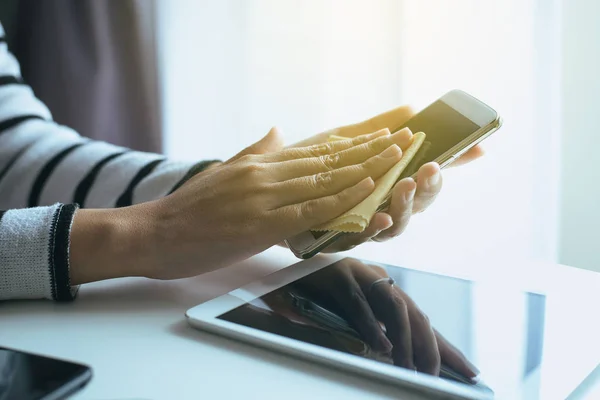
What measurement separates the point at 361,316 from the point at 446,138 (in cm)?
17

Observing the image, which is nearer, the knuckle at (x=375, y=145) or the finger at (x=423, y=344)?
the finger at (x=423, y=344)

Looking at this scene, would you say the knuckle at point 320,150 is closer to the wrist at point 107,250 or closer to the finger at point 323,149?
the finger at point 323,149

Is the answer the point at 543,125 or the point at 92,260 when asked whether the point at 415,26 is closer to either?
the point at 543,125

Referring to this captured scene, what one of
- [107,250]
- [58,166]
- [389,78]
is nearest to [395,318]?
[107,250]

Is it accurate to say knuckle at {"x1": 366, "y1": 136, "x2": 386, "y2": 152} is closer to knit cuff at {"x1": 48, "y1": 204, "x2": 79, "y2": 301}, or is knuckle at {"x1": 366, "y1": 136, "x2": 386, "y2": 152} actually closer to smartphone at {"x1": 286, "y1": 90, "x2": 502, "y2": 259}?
smartphone at {"x1": 286, "y1": 90, "x2": 502, "y2": 259}

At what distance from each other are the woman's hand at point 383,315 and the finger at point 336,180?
0.20 ft

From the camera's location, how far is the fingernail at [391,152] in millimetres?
471

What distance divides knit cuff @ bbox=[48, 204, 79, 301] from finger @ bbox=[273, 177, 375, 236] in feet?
0.49

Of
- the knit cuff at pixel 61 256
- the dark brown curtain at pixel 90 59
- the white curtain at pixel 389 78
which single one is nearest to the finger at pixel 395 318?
the knit cuff at pixel 61 256

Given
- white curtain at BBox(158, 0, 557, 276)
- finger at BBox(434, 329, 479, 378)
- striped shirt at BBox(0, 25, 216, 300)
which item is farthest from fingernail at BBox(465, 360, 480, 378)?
white curtain at BBox(158, 0, 557, 276)

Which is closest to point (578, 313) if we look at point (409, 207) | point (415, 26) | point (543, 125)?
point (409, 207)

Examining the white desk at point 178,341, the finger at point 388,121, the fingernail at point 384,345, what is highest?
the finger at point 388,121

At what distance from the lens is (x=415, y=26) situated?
0.96 meters

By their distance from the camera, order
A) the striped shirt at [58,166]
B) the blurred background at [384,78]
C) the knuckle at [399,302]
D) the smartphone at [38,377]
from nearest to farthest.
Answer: the smartphone at [38,377]
the knuckle at [399,302]
the striped shirt at [58,166]
the blurred background at [384,78]
